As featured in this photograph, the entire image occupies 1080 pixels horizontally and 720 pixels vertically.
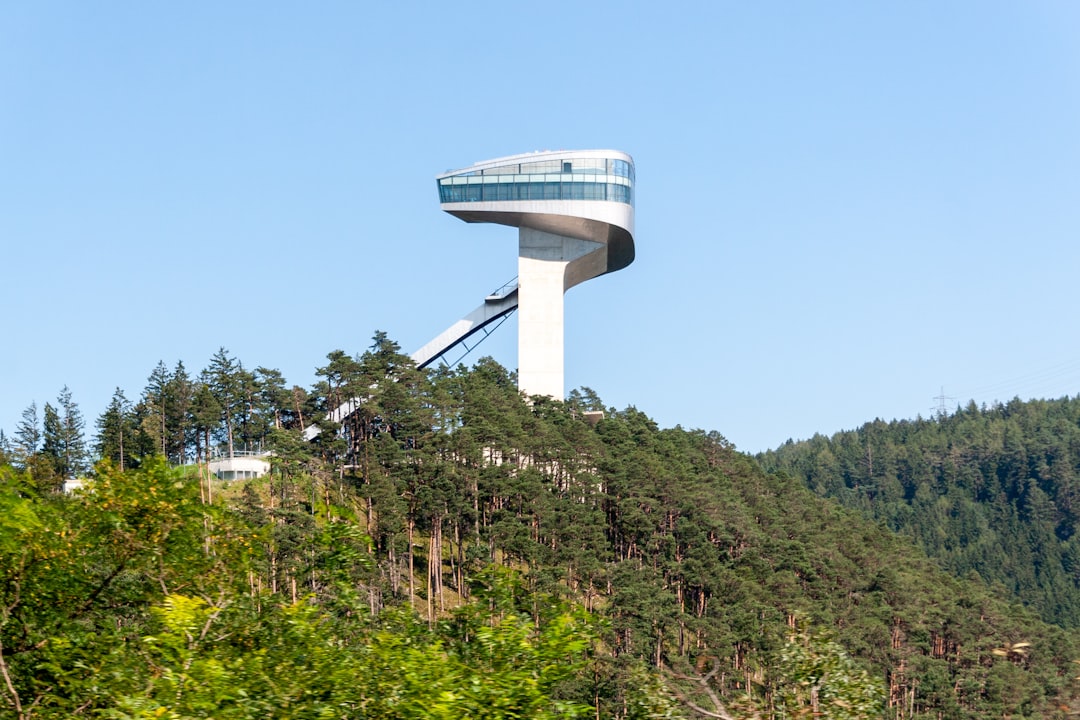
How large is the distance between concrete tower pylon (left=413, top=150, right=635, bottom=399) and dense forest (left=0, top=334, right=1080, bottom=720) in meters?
3.09

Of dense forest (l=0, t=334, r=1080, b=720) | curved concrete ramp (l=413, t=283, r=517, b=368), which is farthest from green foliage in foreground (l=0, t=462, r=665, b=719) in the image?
curved concrete ramp (l=413, t=283, r=517, b=368)

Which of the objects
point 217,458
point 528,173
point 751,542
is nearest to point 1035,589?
point 751,542

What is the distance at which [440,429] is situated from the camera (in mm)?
78688

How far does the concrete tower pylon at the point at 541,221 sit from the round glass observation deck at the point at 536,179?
0.07 metres

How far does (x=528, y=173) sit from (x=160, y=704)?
252 ft

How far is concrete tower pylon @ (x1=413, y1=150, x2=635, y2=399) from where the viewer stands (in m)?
88.5

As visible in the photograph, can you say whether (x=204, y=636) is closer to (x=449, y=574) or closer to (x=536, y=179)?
(x=449, y=574)

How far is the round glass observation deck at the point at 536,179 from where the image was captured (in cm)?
8850

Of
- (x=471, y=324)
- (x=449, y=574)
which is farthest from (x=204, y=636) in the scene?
(x=471, y=324)

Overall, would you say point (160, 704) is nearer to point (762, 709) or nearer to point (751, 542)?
point (762, 709)

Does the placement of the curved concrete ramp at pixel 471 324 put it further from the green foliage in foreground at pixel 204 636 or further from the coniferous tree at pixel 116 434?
the green foliage in foreground at pixel 204 636

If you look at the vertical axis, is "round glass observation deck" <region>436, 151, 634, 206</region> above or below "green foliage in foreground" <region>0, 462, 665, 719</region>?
above

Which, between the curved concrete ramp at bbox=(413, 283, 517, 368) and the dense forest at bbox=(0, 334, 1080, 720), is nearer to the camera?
the dense forest at bbox=(0, 334, 1080, 720)

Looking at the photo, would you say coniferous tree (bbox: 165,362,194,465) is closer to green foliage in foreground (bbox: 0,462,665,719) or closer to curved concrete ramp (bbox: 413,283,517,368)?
curved concrete ramp (bbox: 413,283,517,368)
